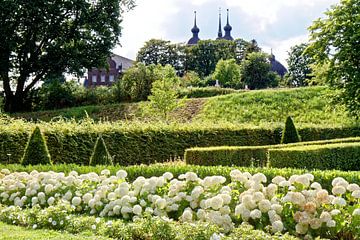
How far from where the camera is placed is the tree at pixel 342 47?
1491 centimetres

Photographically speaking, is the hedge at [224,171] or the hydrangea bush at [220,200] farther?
the hedge at [224,171]

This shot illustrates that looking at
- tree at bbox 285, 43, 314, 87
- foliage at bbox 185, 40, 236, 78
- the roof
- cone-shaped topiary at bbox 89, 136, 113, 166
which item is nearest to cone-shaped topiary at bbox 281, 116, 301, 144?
cone-shaped topiary at bbox 89, 136, 113, 166

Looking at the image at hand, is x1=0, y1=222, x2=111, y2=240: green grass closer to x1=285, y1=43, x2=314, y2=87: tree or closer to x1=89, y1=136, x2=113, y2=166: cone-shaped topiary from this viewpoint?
x1=89, y1=136, x2=113, y2=166: cone-shaped topiary

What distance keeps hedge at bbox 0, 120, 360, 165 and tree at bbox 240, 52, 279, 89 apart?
126 feet

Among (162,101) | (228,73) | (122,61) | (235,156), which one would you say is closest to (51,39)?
(162,101)

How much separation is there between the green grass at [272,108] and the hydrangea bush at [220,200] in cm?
1731

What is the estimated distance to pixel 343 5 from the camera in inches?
611

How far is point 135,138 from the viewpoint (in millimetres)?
15688

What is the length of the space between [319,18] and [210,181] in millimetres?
11786

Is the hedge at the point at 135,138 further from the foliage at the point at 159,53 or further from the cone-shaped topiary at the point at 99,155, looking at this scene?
the foliage at the point at 159,53

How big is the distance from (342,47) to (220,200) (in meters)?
11.2

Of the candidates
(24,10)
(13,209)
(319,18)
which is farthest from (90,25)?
(13,209)

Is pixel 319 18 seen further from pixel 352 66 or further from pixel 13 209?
pixel 13 209

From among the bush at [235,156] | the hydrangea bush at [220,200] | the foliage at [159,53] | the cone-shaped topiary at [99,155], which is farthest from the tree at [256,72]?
the hydrangea bush at [220,200]
